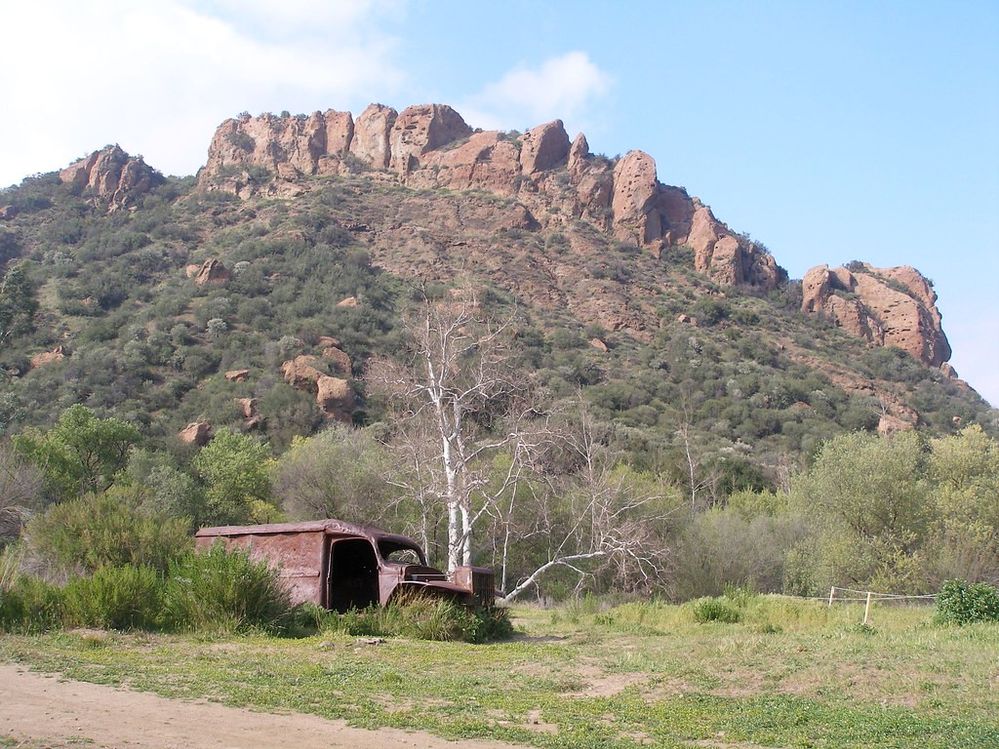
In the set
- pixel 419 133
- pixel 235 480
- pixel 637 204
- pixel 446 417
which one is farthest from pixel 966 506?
pixel 419 133

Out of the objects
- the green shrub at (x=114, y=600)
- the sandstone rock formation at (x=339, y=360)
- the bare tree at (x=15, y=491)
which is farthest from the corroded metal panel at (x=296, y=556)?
the sandstone rock formation at (x=339, y=360)

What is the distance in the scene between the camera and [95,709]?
6.33 metres

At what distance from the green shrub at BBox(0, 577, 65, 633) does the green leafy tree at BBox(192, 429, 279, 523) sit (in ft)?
66.1

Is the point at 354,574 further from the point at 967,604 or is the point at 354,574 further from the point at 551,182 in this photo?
the point at 551,182

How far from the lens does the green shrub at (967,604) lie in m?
14.6

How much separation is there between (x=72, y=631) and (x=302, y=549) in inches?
146

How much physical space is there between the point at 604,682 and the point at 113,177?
257 feet

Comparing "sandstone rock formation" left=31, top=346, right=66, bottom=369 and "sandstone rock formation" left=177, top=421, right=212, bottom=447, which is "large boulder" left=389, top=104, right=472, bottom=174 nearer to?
"sandstone rock formation" left=31, top=346, right=66, bottom=369

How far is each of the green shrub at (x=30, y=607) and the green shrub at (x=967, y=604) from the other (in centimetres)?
1356

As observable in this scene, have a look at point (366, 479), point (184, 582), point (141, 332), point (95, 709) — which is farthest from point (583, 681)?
point (141, 332)

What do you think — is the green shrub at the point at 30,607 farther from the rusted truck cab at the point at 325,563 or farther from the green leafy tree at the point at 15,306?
the green leafy tree at the point at 15,306

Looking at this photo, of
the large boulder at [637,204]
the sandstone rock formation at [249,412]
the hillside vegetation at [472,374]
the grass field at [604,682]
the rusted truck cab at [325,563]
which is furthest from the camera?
the large boulder at [637,204]

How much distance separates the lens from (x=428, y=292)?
56.6m

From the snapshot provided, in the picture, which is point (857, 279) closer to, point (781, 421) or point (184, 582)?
point (781, 421)
